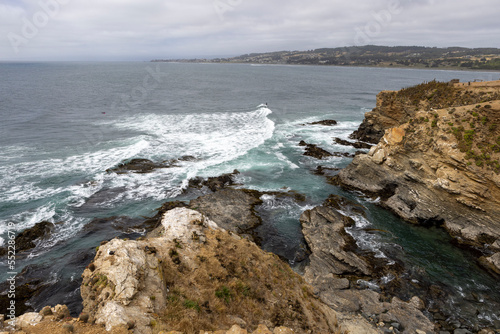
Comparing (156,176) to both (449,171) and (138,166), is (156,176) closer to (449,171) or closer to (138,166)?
(138,166)

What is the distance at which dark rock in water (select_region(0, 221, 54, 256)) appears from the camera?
1962cm

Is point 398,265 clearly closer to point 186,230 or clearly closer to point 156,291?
point 186,230

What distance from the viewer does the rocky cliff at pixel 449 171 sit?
20.7 m

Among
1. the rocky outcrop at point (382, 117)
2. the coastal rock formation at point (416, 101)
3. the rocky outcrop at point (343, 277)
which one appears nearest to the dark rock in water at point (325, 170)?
the rocky outcrop at point (343, 277)

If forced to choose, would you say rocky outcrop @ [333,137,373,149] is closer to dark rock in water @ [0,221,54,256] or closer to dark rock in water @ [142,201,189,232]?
dark rock in water @ [142,201,189,232]

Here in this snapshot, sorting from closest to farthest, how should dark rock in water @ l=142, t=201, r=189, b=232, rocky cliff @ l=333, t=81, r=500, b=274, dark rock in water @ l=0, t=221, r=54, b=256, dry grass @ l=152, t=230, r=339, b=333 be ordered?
dry grass @ l=152, t=230, r=339, b=333, dark rock in water @ l=0, t=221, r=54, b=256, rocky cliff @ l=333, t=81, r=500, b=274, dark rock in water @ l=142, t=201, r=189, b=232

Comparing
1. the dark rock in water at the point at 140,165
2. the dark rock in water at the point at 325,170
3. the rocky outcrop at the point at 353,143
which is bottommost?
the dark rock in water at the point at 325,170

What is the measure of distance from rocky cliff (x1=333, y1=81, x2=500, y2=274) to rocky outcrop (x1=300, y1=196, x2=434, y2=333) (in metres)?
6.93

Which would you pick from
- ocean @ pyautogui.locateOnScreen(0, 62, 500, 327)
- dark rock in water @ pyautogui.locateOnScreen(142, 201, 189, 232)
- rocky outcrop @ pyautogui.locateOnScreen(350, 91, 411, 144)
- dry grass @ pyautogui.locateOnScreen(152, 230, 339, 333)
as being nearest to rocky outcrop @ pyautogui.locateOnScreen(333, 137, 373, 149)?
ocean @ pyautogui.locateOnScreen(0, 62, 500, 327)

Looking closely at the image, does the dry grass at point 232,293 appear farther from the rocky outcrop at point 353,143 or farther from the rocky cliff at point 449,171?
the rocky outcrop at point 353,143

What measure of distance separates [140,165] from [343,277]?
26.9m

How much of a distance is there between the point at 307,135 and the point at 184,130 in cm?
2297

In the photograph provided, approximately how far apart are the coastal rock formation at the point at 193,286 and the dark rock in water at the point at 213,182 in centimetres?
1659

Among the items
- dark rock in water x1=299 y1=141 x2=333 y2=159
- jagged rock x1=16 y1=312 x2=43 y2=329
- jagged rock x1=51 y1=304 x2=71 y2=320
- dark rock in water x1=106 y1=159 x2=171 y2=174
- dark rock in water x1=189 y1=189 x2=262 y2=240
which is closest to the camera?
jagged rock x1=16 y1=312 x2=43 y2=329
